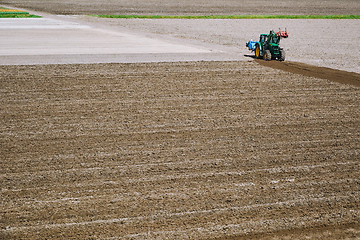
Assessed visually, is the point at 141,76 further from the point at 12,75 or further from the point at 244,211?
the point at 244,211

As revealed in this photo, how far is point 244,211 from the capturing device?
544 cm

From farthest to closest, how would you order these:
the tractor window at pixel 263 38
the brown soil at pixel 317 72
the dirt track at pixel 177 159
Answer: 1. the tractor window at pixel 263 38
2. the brown soil at pixel 317 72
3. the dirt track at pixel 177 159

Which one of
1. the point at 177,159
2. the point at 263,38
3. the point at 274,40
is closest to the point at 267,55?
the point at 274,40

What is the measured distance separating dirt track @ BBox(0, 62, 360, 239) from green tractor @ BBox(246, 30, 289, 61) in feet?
12.6

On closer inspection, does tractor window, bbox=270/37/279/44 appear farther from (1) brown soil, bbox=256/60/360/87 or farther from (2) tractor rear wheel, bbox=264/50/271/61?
(1) brown soil, bbox=256/60/360/87

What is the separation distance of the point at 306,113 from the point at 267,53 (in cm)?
641

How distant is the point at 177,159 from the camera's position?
274 inches

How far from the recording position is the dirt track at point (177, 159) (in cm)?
519

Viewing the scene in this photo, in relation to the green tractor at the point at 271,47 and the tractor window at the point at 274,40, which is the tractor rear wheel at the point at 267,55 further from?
the tractor window at the point at 274,40

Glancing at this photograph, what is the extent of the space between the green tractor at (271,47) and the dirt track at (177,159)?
12.6ft

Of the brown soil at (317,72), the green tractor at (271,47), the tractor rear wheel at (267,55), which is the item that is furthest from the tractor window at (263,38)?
the brown soil at (317,72)

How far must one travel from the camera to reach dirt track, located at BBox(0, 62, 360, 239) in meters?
5.19

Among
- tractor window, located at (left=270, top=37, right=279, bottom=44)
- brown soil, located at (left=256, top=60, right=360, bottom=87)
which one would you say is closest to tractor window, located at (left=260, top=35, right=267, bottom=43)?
tractor window, located at (left=270, top=37, right=279, bottom=44)

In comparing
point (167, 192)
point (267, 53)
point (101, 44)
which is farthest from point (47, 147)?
point (101, 44)
